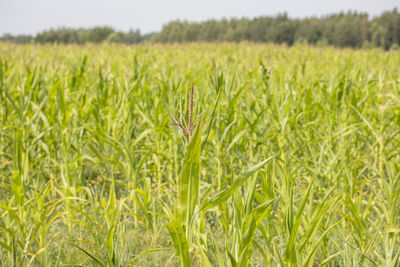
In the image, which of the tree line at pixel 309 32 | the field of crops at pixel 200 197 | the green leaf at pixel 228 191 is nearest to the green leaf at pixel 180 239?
the field of crops at pixel 200 197

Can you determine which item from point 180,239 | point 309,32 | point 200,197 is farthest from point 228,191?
point 309,32

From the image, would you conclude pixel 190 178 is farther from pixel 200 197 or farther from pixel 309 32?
pixel 309 32

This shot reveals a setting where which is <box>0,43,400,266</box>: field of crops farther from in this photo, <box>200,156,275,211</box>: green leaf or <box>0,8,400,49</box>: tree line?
<box>0,8,400,49</box>: tree line

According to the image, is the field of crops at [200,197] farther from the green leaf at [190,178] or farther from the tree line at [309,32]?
the tree line at [309,32]

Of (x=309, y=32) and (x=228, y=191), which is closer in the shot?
(x=228, y=191)

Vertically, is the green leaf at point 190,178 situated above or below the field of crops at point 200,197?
above

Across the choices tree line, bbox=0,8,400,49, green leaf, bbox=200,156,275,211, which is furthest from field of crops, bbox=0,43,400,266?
tree line, bbox=0,8,400,49

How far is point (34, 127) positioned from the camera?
2758 mm

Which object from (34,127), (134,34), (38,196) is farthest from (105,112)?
(134,34)

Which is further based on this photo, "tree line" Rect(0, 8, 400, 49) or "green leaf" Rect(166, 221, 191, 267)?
"tree line" Rect(0, 8, 400, 49)

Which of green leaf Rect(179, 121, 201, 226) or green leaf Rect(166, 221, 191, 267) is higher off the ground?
green leaf Rect(179, 121, 201, 226)

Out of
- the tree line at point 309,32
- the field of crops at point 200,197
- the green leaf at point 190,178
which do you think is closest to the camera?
the green leaf at point 190,178

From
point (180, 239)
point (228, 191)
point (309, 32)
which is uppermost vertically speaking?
point (309, 32)

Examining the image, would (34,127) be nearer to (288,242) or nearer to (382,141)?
(288,242)
